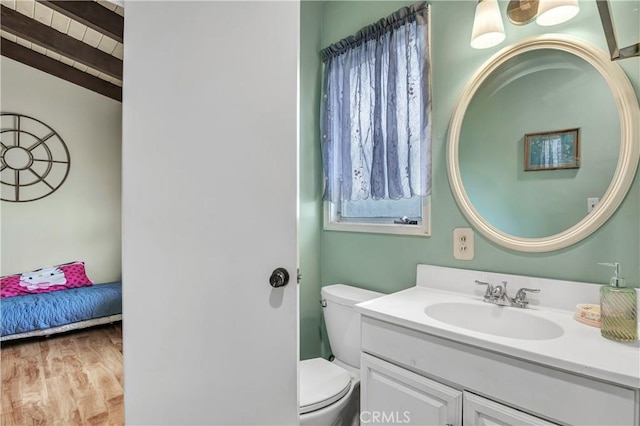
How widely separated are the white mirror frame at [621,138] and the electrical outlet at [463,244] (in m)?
0.05

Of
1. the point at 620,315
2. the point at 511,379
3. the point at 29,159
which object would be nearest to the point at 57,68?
the point at 29,159

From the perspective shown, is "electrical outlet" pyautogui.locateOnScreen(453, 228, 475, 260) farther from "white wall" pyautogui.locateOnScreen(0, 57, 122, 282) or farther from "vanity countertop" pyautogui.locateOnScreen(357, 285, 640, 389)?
"white wall" pyautogui.locateOnScreen(0, 57, 122, 282)

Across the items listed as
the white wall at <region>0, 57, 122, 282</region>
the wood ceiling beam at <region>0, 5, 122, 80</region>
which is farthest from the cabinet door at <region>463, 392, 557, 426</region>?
the white wall at <region>0, 57, 122, 282</region>

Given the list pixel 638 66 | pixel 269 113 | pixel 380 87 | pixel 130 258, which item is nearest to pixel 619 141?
pixel 638 66

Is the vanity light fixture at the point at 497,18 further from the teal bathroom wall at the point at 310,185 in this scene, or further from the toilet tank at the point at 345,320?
the toilet tank at the point at 345,320

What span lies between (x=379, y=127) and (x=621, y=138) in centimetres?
94

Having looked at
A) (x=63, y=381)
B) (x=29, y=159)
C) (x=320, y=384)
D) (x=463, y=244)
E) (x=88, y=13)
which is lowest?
(x=63, y=381)

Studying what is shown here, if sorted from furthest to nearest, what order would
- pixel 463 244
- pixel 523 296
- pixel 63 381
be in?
pixel 63 381
pixel 463 244
pixel 523 296

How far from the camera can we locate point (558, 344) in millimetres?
863

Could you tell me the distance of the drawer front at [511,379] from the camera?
73 centimetres

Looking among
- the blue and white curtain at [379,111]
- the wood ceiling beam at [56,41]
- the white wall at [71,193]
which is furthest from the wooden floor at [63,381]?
the wood ceiling beam at [56,41]

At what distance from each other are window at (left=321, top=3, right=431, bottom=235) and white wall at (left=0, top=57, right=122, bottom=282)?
330 centimetres

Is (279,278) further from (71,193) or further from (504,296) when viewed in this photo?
(71,193)

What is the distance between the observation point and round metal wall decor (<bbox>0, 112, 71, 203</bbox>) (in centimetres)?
332
